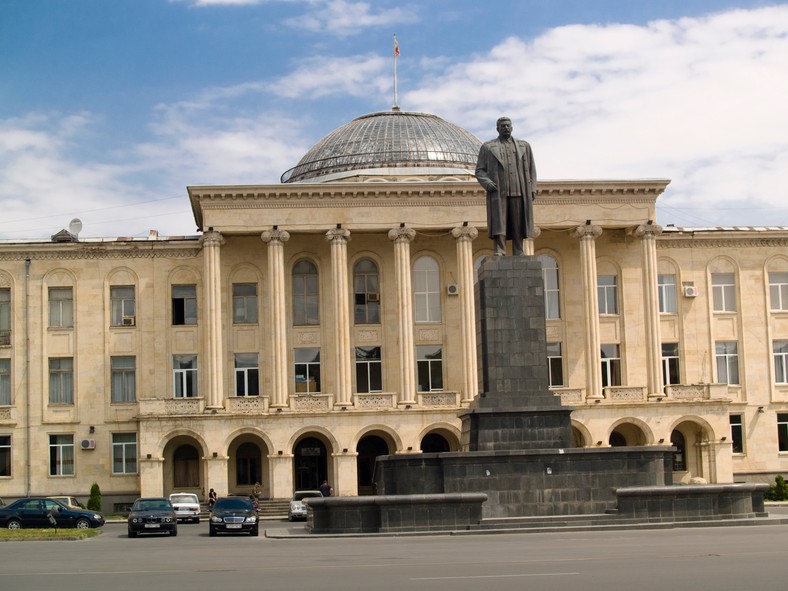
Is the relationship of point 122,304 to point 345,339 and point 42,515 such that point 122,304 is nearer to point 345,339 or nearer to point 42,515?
point 345,339

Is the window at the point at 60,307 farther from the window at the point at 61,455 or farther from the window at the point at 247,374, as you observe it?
the window at the point at 247,374

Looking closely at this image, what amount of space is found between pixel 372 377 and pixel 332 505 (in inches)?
1175

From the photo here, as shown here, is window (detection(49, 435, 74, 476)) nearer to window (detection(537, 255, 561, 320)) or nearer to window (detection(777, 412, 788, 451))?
window (detection(537, 255, 561, 320))

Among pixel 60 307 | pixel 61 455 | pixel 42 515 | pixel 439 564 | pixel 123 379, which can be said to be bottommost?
pixel 42 515

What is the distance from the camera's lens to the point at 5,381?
59750 mm

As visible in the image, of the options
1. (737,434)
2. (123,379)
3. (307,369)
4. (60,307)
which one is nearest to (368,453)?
(307,369)

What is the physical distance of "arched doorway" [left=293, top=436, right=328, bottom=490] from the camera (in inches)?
2358

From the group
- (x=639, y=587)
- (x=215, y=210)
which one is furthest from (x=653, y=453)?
(x=215, y=210)

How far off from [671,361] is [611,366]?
3.03m

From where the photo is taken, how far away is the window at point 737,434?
6175 cm

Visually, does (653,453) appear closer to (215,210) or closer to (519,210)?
(519,210)

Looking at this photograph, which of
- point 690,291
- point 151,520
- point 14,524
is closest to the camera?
point 151,520

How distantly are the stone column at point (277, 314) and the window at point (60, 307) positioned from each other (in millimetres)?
9544

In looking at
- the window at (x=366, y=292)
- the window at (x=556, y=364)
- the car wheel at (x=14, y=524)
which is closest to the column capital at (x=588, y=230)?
the window at (x=556, y=364)
